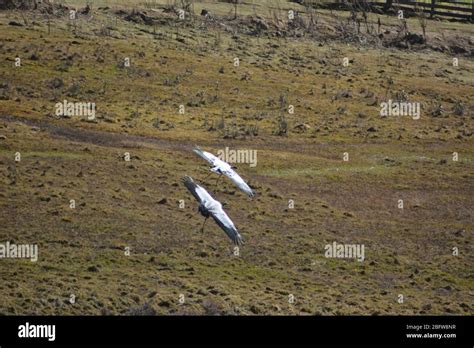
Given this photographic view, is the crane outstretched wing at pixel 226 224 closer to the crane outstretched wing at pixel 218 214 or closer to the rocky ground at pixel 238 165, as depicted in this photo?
the crane outstretched wing at pixel 218 214

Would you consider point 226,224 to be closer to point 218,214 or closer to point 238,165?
point 218,214

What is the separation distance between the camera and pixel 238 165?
114ft

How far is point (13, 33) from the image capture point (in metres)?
47.9

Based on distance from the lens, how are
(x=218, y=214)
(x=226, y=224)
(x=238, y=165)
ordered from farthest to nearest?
1. (x=238, y=165)
2. (x=218, y=214)
3. (x=226, y=224)

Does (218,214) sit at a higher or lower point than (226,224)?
higher

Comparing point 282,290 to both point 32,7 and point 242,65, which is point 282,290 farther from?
point 32,7

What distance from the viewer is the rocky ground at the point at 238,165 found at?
82.9ft

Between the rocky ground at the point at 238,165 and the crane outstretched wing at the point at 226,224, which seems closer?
the crane outstretched wing at the point at 226,224

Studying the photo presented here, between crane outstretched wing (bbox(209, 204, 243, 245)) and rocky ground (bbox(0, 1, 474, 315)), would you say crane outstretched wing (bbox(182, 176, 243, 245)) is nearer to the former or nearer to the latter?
crane outstretched wing (bbox(209, 204, 243, 245))

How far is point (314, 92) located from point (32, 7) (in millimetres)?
14856

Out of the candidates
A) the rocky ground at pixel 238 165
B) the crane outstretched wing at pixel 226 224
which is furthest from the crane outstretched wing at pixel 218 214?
the rocky ground at pixel 238 165

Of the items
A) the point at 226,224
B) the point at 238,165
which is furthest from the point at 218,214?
the point at 238,165

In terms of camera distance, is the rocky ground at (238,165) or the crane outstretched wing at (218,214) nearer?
the crane outstretched wing at (218,214)

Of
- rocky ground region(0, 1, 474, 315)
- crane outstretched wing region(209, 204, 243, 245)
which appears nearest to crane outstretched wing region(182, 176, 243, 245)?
crane outstretched wing region(209, 204, 243, 245)
